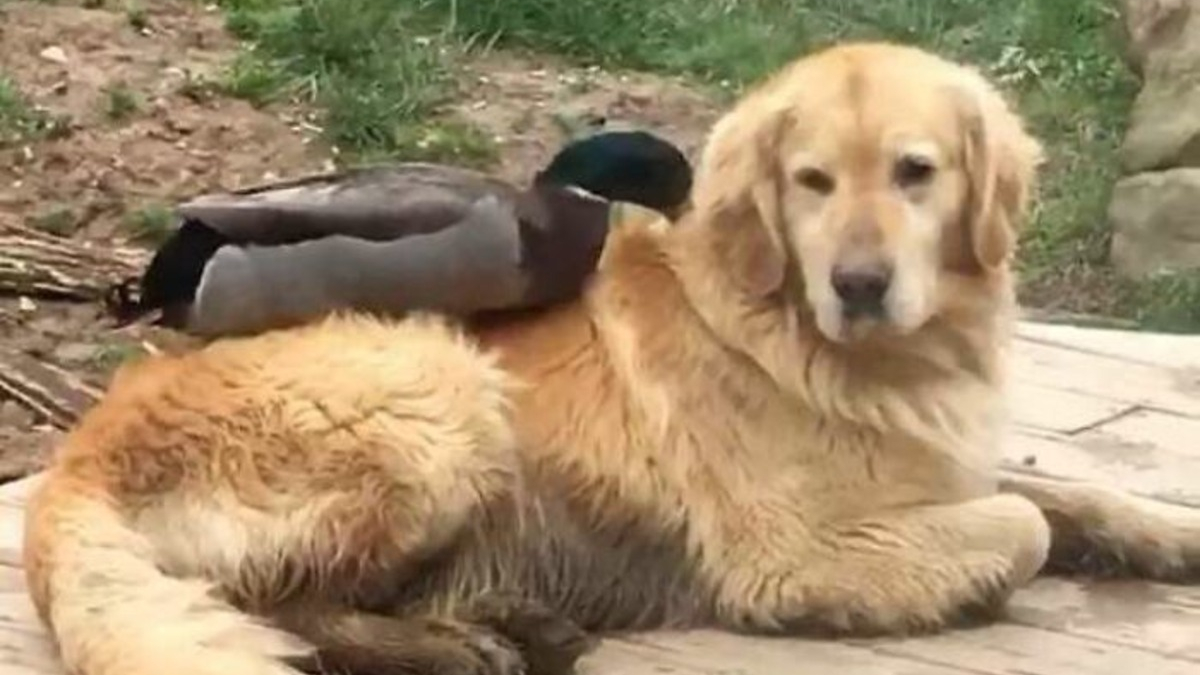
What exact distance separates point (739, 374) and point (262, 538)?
625 mm

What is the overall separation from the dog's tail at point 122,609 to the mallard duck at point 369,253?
0.30m

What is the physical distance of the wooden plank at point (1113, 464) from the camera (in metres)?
3.95

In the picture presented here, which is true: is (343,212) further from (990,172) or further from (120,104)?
(120,104)

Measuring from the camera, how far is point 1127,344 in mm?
4605

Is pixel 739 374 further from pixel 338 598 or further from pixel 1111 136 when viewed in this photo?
pixel 1111 136

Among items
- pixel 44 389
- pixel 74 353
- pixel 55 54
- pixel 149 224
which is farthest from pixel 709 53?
pixel 44 389

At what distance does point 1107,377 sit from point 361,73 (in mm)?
3499

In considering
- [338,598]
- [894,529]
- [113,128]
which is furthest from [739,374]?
[113,128]

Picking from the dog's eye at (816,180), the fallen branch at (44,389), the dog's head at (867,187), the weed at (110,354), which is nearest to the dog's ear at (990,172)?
the dog's head at (867,187)

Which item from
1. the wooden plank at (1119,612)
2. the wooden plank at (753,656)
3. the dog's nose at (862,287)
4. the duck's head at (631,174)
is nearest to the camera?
the dog's nose at (862,287)

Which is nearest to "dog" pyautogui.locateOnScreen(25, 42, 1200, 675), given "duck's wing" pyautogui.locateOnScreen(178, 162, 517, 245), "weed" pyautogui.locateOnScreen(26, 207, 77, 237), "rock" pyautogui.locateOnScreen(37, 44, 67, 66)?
"duck's wing" pyautogui.locateOnScreen(178, 162, 517, 245)

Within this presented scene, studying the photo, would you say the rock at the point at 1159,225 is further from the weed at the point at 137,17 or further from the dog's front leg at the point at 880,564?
the dog's front leg at the point at 880,564

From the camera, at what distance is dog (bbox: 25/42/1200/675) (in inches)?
127

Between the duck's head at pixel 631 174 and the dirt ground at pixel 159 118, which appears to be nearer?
the duck's head at pixel 631 174
